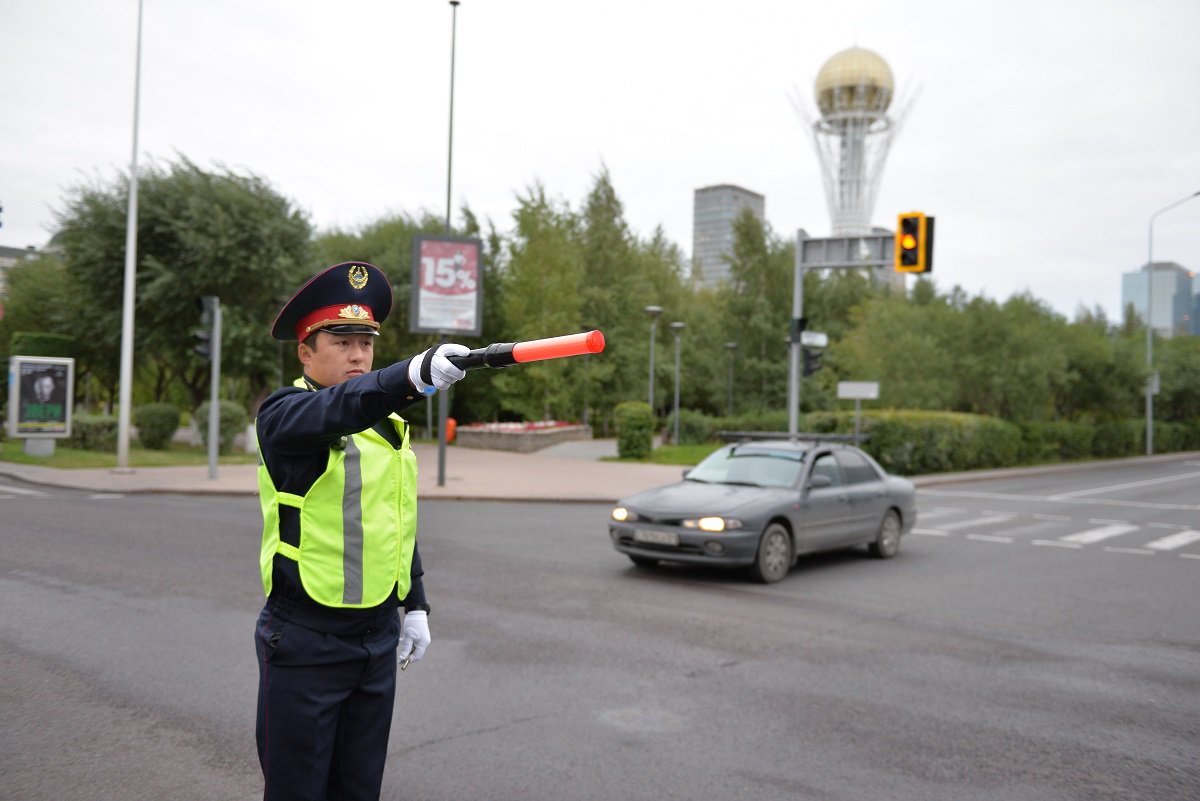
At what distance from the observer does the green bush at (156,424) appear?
88.1ft

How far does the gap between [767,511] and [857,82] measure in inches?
2770

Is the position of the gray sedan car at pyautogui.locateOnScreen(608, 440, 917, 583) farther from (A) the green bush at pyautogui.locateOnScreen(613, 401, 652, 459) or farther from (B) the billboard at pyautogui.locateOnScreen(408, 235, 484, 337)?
(A) the green bush at pyautogui.locateOnScreen(613, 401, 652, 459)

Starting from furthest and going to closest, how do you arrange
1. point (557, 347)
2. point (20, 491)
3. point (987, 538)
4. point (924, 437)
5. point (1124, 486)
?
point (924, 437) < point (1124, 486) < point (20, 491) < point (987, 538) < point (557, 347)

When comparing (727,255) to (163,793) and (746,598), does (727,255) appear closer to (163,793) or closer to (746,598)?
(746,598)

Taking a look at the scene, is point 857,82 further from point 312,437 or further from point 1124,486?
point 312,437

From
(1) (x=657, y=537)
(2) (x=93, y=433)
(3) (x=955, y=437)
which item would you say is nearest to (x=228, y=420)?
(2) (x=93, y=433)

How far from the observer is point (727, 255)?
171ft

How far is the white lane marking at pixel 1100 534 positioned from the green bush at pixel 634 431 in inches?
605

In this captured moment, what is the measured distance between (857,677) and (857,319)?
2003 inches

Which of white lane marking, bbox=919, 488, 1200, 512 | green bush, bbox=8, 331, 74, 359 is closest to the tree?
green bush, bbox=8, 331, 74, 359

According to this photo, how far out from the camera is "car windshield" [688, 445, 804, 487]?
34.3ft

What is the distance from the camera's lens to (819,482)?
10.5 m

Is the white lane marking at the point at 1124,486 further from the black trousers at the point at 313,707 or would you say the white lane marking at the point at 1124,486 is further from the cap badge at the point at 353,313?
the cap badge at the point at 353,313

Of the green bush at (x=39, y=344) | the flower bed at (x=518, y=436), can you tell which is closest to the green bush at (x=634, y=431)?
the flower bed at (x=518, y=436)
